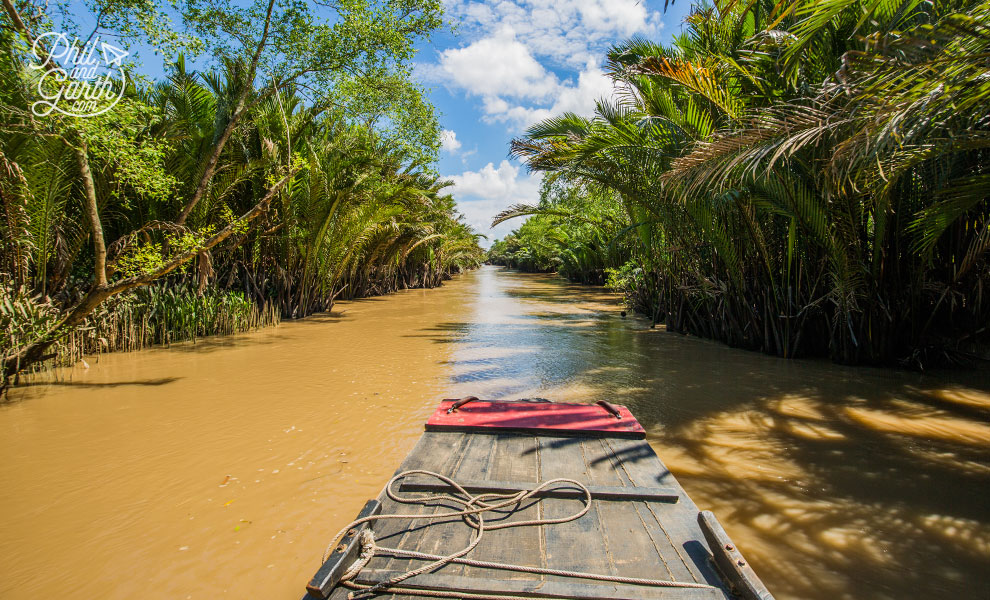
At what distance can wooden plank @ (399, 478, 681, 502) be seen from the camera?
2.25 m

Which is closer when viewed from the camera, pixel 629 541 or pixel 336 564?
pixel 336 564

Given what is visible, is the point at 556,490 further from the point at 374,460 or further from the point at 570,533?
the point at 374,460

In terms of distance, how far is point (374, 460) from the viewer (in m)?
3.63

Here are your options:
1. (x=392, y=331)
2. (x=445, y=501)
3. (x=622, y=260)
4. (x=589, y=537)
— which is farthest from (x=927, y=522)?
(x=622, y=260)

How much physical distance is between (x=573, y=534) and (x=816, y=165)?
5537 millimetres

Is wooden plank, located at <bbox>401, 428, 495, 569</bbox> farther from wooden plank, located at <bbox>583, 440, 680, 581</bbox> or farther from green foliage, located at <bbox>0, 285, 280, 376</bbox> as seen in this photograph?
green foliage, located at <bbox>0, 285, 280, 376</bbox>

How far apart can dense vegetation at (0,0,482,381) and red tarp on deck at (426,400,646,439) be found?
16.0 ft

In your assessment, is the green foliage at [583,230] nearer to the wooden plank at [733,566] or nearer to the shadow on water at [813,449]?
the shadow on water at [813,449]

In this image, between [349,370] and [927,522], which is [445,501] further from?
[349,370]

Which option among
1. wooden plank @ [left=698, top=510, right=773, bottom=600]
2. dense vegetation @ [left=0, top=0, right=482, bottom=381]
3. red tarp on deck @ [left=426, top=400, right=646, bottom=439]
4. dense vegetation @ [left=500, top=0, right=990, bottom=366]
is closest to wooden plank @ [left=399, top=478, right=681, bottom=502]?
wooden plank @ [left=698, top=510, right=773, bottom=600]

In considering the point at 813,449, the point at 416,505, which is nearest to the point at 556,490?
the point at 416,505

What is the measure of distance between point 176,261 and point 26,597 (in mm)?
4769

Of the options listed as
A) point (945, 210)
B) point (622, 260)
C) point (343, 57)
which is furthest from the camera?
point (622, 260)

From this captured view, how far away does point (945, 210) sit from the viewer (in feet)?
14.1
